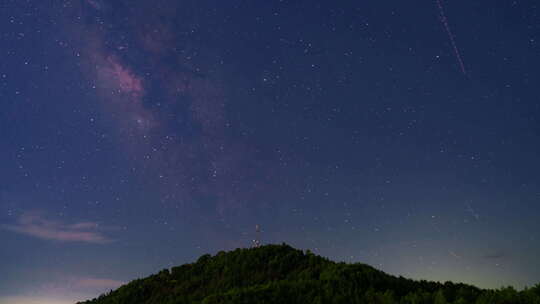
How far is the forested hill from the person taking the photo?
53.2 feet

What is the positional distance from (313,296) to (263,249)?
10.1 metres

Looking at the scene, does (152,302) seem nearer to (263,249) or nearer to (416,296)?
(263,249)

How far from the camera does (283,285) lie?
18.1 m

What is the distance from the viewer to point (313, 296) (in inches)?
671

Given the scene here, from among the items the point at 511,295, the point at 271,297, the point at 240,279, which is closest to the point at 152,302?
the point at 240,279

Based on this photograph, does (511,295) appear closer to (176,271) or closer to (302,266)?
(302,266)

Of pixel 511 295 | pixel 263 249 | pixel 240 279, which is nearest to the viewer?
pixel 511 295

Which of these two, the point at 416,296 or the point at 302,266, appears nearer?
the point at 416,296

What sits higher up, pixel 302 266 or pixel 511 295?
pixel 302 266

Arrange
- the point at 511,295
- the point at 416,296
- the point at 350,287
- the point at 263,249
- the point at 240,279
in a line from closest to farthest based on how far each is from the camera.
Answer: the point at 511,295 < the point at 416,296 < the point at 350,287 < the point at 240,279 < the point at 263,249

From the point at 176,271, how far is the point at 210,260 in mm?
2230

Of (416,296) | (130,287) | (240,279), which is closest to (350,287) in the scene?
(416,296)

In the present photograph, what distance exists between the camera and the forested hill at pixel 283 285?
1620 centimetres

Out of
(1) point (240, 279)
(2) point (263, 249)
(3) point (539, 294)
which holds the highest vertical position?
(2) point (263, 249)
